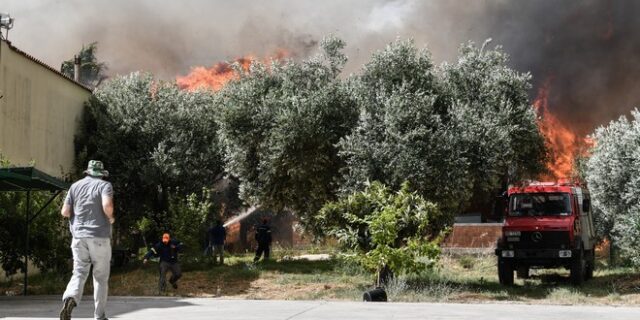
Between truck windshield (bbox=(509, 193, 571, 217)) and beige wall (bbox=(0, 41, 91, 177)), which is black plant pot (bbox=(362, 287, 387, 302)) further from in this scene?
beige wall (bbox=(0, 41, 91, 177))

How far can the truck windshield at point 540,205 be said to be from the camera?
24.2m

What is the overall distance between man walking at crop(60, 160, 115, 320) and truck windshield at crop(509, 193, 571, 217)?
57.0 feet

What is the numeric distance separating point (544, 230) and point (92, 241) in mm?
17238

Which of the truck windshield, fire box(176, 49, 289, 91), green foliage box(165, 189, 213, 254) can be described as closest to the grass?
green foliage box(165, 189, 213, 254)

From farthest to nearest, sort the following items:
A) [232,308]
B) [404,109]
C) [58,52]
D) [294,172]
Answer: [58,52], [294,172], [404,109], [232,308]

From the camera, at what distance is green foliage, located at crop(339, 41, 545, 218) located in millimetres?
25125

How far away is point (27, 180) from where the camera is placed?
16.2m

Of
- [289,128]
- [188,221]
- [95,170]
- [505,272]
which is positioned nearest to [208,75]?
[188,221]

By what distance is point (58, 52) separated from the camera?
243 ft

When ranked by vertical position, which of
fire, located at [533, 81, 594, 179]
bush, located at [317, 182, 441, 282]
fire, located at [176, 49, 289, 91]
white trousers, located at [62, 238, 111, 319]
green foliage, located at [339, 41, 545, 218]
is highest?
fire, located at [176, 49, 289, 91]

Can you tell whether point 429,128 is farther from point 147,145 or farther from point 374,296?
point 147,145

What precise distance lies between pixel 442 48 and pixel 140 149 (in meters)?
57.3

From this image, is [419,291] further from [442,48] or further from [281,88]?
[442,48]

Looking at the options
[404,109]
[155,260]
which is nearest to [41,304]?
[404,109]
